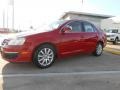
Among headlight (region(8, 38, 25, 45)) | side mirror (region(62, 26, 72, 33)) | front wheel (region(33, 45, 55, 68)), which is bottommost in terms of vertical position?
front wheel (region(33, 45, 55, 68))

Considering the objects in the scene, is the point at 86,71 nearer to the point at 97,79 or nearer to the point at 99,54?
the point at 97,79

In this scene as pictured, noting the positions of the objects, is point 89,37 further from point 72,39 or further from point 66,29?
point 66,29

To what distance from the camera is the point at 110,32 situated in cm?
2202

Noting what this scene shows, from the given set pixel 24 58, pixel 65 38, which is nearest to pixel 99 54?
pixel 65 38

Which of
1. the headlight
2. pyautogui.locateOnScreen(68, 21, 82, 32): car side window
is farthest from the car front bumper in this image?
pyautogui.locateOnScreen(68, 21, 82, 32): car side window

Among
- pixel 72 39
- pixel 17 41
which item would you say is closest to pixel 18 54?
pixel 17 41

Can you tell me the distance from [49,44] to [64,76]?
4.03ft

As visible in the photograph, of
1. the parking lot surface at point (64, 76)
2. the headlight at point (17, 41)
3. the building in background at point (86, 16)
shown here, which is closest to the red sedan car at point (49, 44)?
the headlight at point (17, 41)

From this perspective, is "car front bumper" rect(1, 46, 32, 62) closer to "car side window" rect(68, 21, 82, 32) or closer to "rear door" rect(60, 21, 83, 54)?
"rear door" rect(60, 21, 83, 54)

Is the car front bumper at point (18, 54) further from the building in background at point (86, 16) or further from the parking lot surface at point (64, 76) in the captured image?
the building in background at point (86, 16)

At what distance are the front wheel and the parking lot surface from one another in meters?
0.19

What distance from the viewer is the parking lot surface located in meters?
5.21

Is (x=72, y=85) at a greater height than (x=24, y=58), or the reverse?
(x=24, y=58)

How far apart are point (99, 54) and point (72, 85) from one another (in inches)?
170
